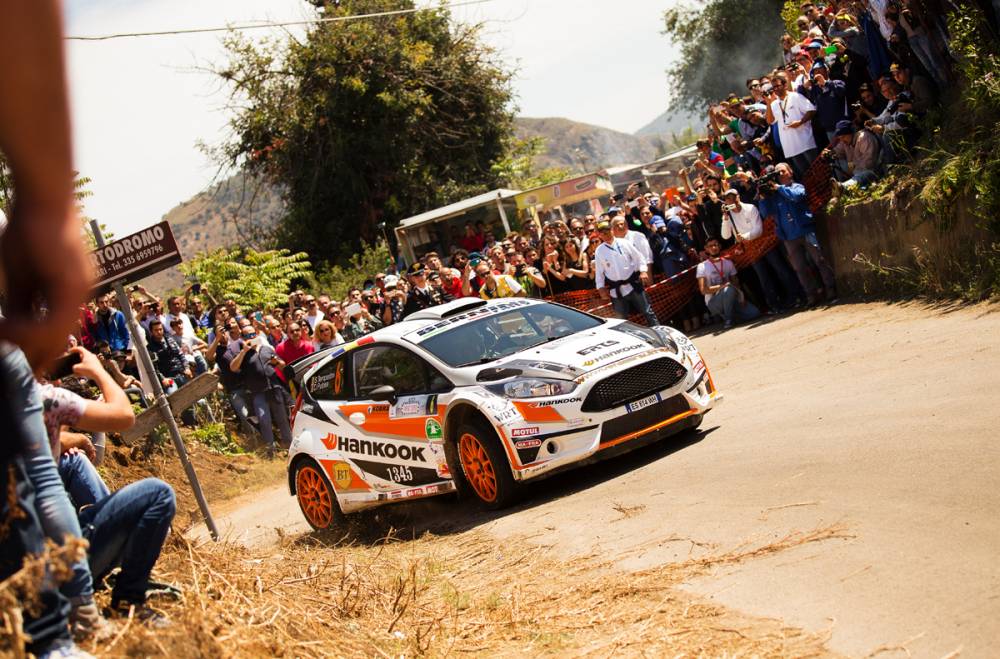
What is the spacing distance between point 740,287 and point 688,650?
1431 cm

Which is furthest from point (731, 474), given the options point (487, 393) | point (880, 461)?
point (487, 393)

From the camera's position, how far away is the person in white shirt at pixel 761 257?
17734mm

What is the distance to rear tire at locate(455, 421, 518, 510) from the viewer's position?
9992mm

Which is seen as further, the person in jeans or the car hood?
the person in jeans

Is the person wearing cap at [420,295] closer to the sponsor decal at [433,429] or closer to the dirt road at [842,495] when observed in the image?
the dirt road at [842,495]

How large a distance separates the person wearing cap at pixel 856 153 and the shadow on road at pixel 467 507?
6.37m

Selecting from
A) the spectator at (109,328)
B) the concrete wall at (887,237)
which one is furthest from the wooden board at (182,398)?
the concrete wall at (887,237)

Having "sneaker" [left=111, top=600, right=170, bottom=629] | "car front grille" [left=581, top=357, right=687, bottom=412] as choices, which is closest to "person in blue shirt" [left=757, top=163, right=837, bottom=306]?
"car front grille" [left=581, top=357, right=687, bottom=412]

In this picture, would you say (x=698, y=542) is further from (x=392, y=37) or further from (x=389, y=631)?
(x=392, y=37)

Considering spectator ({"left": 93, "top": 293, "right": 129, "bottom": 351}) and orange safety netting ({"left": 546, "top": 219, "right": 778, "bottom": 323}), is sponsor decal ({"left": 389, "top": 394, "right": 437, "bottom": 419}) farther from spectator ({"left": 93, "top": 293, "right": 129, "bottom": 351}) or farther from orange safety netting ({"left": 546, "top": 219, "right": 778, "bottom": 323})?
spectator ({"left": 93, "top": 293, "right": 129, "bottom": 351})

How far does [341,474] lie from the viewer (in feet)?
38.0

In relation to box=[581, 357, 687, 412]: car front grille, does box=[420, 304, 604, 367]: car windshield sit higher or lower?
higher

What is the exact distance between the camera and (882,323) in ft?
45.1

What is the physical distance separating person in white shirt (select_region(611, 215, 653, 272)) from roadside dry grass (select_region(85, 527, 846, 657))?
10.4m
